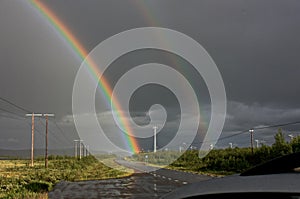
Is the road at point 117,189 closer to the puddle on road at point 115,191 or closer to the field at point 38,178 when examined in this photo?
the puddle on road at point 115,191

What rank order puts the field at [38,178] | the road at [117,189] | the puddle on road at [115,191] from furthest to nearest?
the field at [38,178] < the road at [117,189] < the puddle on road at [115,191]

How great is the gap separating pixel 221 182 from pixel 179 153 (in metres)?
115

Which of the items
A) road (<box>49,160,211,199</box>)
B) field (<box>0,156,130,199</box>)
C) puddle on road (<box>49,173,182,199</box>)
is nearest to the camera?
puddle on road (<box>49,173,182,199</box>)

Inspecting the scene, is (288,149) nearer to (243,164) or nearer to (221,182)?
(243,164)

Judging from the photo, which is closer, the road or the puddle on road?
the puddle on road

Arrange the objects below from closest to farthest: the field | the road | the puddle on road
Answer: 1. the puddle on road
2. the road
3. the field

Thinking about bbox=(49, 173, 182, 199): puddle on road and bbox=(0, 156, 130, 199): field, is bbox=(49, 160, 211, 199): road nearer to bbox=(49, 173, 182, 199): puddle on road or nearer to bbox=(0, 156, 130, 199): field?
bbox=(49, 173, 182, 199): puddle on road

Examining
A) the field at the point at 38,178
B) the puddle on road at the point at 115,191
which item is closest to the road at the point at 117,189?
the puddle on road at the point at 115,191

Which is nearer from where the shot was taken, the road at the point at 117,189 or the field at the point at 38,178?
the road at the point at 117,189

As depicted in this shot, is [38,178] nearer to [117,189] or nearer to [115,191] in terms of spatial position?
[117,189]

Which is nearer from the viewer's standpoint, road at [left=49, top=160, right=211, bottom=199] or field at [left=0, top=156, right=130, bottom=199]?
road at [left=49, top=160, right=211, bottom=199]

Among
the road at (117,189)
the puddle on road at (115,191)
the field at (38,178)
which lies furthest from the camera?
the field at (38,178)

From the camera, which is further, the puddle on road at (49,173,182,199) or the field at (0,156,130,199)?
the field at (0,156,130,199)

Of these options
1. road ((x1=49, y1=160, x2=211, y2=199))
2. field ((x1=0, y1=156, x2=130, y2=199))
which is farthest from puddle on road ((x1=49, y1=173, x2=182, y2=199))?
field ((x1=0, y1=156, x2=130, y2=199))
